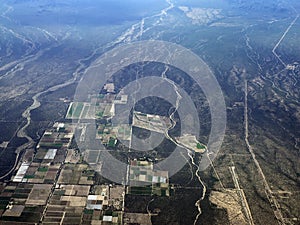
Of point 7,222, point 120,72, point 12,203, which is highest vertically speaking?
point 120,72

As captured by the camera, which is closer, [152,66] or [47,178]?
[47,178]

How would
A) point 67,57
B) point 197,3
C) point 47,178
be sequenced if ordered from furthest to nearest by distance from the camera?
point 197,3 → point 67,57 → point 47,178

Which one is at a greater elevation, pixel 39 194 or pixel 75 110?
pixel 75 110

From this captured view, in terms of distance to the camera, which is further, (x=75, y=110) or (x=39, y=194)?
(x=75, y=110)

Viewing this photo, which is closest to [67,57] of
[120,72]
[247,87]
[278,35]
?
[120,72]

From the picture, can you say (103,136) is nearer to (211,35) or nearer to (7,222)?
(7,222)

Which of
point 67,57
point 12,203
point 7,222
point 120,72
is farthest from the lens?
point 67,57

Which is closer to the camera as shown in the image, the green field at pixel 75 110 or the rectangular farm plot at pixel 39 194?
the rectangular farm plot at pixel 39 194

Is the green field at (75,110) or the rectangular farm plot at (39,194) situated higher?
the green field at (75,110)

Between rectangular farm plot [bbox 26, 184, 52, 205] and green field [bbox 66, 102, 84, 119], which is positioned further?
green field [bbox 66, 102, 84, 119]

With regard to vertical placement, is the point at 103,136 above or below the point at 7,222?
above

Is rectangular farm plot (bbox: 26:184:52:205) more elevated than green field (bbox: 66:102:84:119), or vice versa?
green field (bbox: 66:102:84:119)
